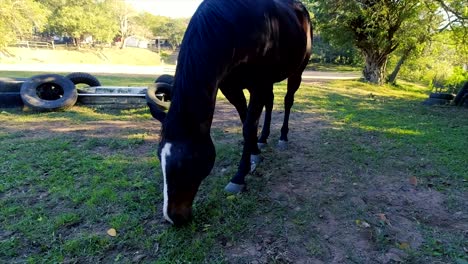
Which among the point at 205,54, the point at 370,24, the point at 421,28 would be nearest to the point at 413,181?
the point at 205,54

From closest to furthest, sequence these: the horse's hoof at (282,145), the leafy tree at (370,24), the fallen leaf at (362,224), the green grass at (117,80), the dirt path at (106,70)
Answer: the fallen leaf at (362,224)
the horse's hoof at (282,145)
the green grass at (117,80)
the leafy tree at (370,24)
the dirt path at (106,70)

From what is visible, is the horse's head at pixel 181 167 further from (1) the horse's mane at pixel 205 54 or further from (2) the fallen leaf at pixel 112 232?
(2) the fallen leaf at pixel 112 232

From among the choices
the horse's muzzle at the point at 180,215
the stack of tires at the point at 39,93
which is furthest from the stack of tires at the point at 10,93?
the horse's muzzle at the point at 180,215

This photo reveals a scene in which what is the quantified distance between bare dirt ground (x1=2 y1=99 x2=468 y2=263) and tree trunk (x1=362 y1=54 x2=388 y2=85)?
35.9ft

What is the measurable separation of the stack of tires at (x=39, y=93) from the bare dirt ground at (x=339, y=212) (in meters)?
3.07

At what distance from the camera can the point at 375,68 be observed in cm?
1364

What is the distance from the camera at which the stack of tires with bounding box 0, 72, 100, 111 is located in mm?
5988

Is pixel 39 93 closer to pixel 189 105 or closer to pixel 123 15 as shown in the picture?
pixel 189 105

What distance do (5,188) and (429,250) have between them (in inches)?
148

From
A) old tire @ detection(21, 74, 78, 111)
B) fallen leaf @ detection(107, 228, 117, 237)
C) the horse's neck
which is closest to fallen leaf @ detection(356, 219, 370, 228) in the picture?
the horse's neck

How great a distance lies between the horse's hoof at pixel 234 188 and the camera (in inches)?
115

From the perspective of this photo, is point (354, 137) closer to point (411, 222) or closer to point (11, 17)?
point (411, 222)

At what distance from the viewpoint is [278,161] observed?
12.3 ft

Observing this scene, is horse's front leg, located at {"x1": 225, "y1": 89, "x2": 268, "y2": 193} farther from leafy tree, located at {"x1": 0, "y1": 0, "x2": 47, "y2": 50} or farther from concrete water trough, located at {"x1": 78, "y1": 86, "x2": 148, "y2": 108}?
leafy tree, located at {"x1": 0, "y1": 0, "x2": 47, "y2": 50}
